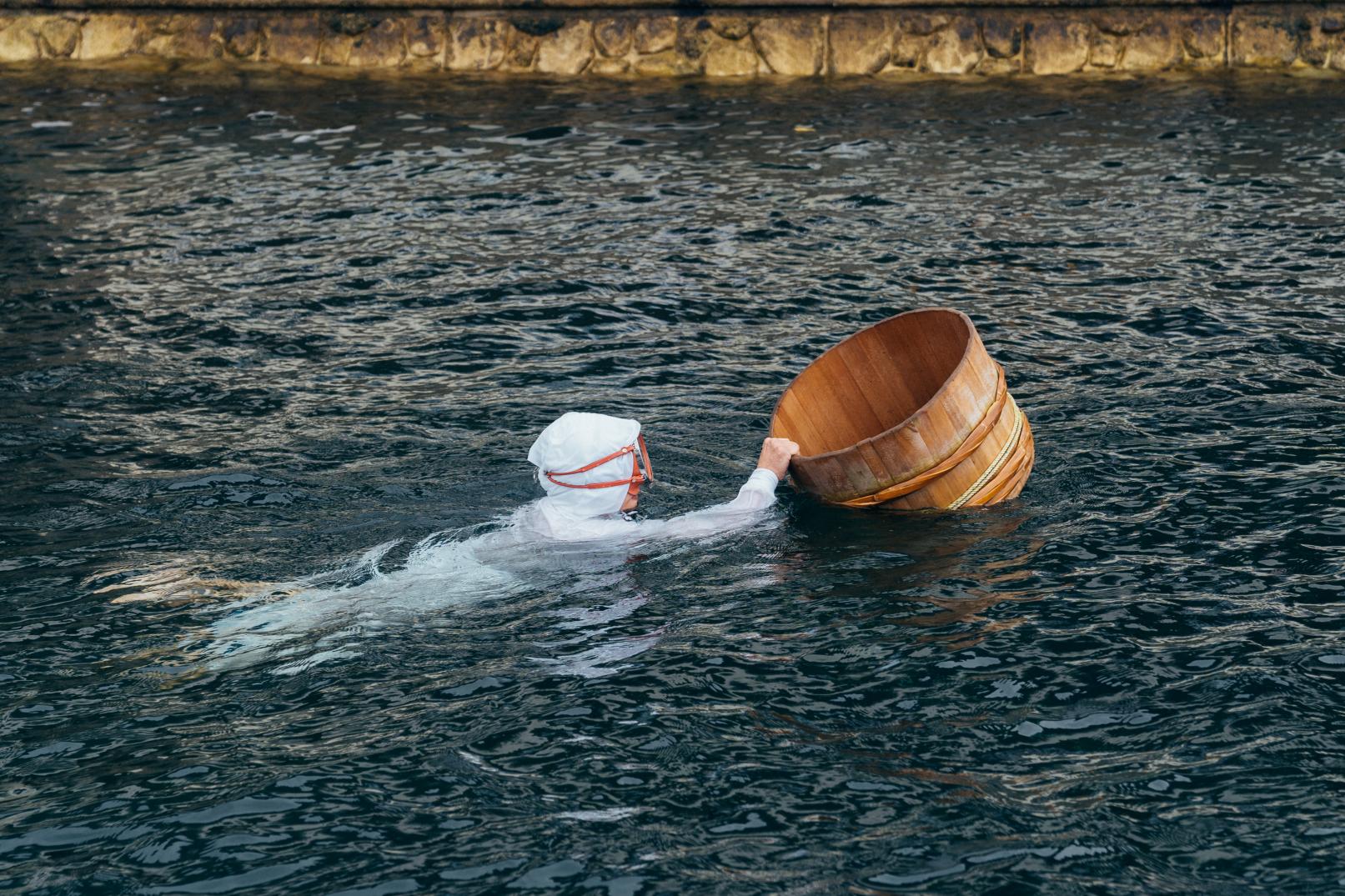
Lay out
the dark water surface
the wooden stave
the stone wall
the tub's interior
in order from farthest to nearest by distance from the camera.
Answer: the stone wall
the tub's interior
the wooden stave
the dark water surface

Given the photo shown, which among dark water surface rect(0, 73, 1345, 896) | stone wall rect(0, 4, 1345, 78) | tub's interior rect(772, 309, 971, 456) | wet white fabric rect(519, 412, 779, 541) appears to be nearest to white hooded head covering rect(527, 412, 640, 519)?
wet white fabric rect(519, 412, 779, 541)

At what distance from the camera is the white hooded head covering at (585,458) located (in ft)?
20.8

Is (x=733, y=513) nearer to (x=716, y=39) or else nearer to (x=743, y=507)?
(x=743, y=507)

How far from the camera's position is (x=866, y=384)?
7.28 meters

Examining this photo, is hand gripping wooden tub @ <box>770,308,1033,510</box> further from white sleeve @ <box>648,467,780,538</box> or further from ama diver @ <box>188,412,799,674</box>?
ama diver @ <box>188,412,799,674</box>

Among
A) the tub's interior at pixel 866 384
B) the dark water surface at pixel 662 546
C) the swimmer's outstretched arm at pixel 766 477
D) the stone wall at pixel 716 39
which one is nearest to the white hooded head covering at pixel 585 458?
the dark water surface at pixel 662 546

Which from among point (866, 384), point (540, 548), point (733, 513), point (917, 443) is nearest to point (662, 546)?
point (733, 513)

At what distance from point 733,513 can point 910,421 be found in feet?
2.98

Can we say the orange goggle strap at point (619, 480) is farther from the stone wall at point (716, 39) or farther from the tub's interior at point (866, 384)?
the stone wall at point (716, 39)

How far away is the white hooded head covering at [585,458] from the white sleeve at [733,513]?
0.98ft

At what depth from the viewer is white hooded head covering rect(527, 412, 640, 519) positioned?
6.34 meters

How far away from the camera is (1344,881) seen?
417 centimetres

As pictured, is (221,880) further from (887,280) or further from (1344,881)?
(887,280)

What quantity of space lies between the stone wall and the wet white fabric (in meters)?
10.9
